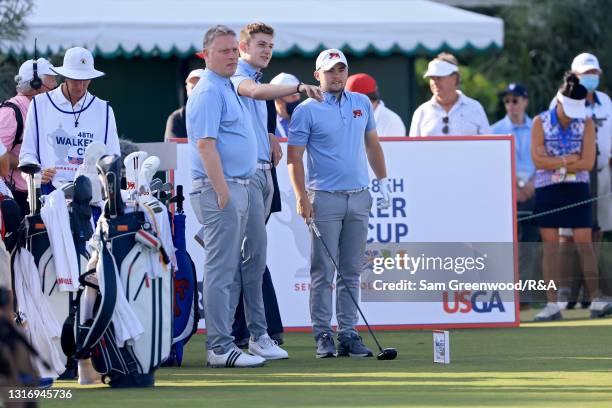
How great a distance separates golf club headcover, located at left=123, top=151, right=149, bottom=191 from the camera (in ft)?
30.7

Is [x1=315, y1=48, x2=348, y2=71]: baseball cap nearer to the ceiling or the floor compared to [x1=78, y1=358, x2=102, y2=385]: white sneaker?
nearer to the ceiling

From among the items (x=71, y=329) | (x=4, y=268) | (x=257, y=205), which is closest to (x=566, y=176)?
(x=257, y=205)

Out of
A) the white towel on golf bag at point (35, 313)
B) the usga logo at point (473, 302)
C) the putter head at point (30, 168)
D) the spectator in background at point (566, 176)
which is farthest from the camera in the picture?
the spectator in background at point (566, 176)

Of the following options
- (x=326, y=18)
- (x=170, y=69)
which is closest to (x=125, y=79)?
(x=170, y=69)

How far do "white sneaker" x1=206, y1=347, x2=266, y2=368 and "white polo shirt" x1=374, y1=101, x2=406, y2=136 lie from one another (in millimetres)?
4317

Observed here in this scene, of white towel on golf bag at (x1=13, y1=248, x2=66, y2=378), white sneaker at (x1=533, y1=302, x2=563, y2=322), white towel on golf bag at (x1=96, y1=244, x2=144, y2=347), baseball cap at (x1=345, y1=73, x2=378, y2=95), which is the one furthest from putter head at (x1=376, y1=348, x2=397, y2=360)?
baseball cap at (x1=345, y1=73, x2=378, y2=95)

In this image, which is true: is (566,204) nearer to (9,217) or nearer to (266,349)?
(266,349)

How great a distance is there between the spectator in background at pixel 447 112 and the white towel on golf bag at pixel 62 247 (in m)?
5.40

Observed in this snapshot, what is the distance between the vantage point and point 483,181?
41.9 ft

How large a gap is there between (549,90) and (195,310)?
44.2ft

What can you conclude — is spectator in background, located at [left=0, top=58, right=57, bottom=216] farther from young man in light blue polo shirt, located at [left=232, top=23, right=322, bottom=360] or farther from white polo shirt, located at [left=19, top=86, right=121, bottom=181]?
young man in light blue polo shirt, located at [left=232, top=23, right=322, bottom=360]

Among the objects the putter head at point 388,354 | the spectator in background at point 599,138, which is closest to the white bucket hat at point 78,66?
the putter head at point 388,354

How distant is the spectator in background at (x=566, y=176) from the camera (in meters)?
13.7

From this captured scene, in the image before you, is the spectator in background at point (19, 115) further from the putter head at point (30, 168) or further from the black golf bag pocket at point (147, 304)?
the black golf bag pocket at point (147, 304)
